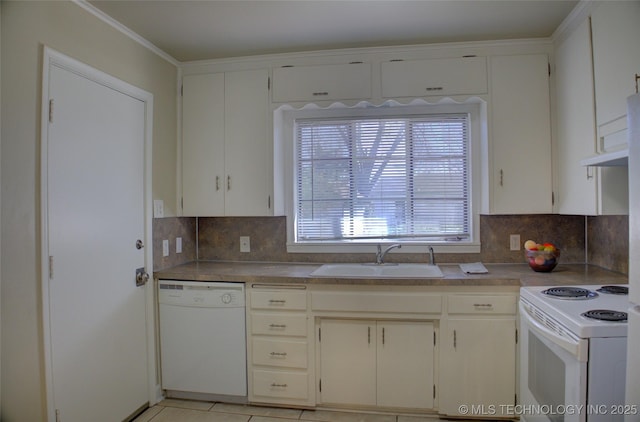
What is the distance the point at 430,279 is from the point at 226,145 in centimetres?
174

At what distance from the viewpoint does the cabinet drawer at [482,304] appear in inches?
81.7

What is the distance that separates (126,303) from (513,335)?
2.36m

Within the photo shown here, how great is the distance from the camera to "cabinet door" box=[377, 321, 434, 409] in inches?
84.7

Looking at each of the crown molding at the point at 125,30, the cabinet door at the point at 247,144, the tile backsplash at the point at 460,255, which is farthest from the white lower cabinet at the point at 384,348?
the crown molding at the point at 125,30

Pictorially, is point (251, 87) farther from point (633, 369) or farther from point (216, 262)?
point (633, 369)

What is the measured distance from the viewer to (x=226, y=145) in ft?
8.78

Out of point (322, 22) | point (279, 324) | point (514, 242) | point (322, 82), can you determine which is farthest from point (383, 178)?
point (279, 324)

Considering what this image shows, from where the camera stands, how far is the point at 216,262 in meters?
2.89

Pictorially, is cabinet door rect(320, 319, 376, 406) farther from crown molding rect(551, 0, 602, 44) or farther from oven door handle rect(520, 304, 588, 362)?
crown molding rect(551, 0, 602, 44)

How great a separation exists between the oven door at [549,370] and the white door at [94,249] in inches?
90.5

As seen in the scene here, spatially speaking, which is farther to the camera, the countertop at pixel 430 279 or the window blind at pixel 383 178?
the window blind at pixel 383 178

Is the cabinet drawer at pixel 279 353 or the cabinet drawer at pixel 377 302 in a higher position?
the cabinet drawer at pixel 377 302

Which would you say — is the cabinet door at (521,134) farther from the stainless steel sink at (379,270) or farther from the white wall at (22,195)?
the white wall at (22,195)

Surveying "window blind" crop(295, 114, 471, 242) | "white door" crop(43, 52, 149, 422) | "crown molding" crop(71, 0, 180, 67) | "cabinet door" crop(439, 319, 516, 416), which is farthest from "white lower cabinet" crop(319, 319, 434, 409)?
"crown molding" crop(71, 0, 180, 67)
